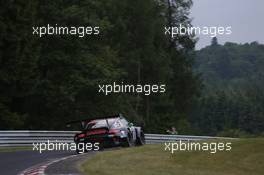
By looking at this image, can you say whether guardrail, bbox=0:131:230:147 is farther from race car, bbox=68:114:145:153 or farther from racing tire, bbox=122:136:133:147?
racing tire, bbox=122:136:133:147

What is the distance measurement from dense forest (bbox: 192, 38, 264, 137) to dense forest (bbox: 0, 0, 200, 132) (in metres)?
43.6

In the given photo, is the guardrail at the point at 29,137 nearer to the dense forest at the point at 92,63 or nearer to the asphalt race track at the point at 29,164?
the dense forest at the point at 92,63

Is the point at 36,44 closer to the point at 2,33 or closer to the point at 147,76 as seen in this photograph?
the point at 2,33

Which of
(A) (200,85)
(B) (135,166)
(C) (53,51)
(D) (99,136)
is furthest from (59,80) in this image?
(A) (200,85)

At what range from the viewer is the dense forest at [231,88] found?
114 m

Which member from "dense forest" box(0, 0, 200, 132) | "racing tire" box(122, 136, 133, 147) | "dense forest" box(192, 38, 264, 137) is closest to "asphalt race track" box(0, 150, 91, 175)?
"racing tire" box(122, 136, 133, 147)

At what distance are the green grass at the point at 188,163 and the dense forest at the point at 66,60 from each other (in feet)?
66.6

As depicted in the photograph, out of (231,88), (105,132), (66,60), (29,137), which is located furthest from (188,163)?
(231,88)

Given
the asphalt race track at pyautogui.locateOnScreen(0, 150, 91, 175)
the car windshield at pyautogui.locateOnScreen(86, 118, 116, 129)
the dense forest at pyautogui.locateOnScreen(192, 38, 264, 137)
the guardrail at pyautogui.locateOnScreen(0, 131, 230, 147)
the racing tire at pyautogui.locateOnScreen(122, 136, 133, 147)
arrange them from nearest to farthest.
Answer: the asphalt race track at pyautogui.locateOnScreen(0, 150, 91, 175) < the car windshield at pyautogui.locateOnScreen(86, 118, 116, 129) < the racing tire at pyautogui.locateOnScreen(122, 136, 133, 147) < the guardrail at pyautogui.locateOnScreen(0, 131, 230, 147) < the dense forest at pyautogui.locateOnScreen(192, 38, 264, 137)

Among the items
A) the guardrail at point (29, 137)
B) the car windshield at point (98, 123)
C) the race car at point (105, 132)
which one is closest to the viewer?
the race car at point (105, 132)

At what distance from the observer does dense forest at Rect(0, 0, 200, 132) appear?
123 feet

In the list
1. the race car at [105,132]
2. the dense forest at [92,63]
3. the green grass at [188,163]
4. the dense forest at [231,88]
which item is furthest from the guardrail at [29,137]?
the dense forest at [231,88]

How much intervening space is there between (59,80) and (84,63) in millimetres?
2208

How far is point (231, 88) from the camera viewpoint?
170 meters
